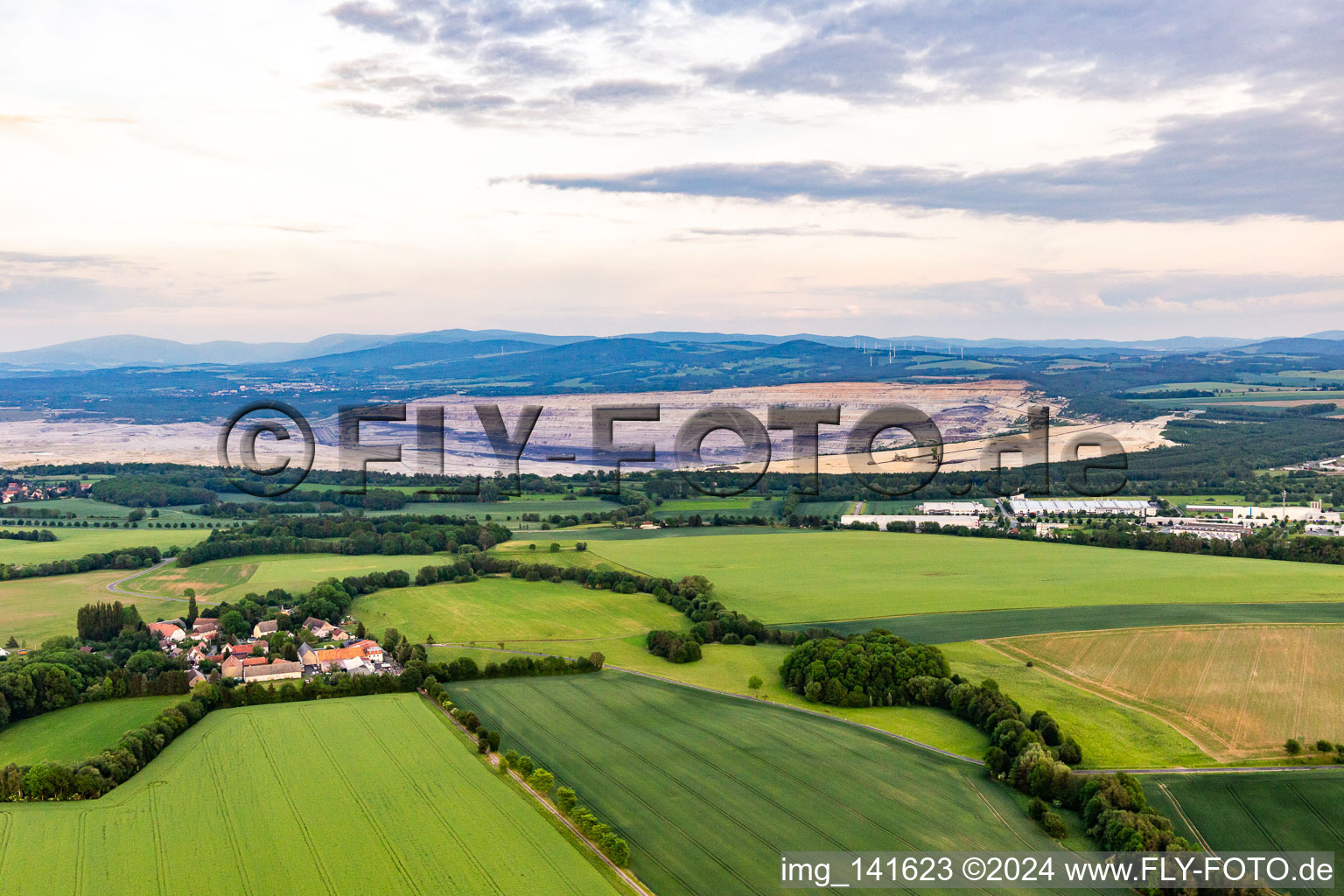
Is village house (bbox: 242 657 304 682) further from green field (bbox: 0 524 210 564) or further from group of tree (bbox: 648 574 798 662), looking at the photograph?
green field (bbox: 0 524 210 564)

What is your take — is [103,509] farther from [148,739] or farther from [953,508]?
[953,508]

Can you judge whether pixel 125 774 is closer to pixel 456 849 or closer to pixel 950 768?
pixel 456 849

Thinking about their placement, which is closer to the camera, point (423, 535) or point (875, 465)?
point (423, 535)

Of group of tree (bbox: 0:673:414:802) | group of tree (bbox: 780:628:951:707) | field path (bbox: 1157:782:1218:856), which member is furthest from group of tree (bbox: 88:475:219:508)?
field path (bbox: 1157:782:1218:856)

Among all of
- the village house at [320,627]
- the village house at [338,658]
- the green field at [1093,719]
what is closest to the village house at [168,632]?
the village house at [320,627]

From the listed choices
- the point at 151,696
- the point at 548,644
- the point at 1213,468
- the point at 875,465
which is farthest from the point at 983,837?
the point at 1213,468

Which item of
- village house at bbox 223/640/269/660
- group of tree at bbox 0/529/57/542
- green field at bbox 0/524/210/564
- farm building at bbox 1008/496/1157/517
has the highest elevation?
farm building at bbox 1008/496/1157/517

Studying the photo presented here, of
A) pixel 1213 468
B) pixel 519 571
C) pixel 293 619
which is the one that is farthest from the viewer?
pixel 1213 468
